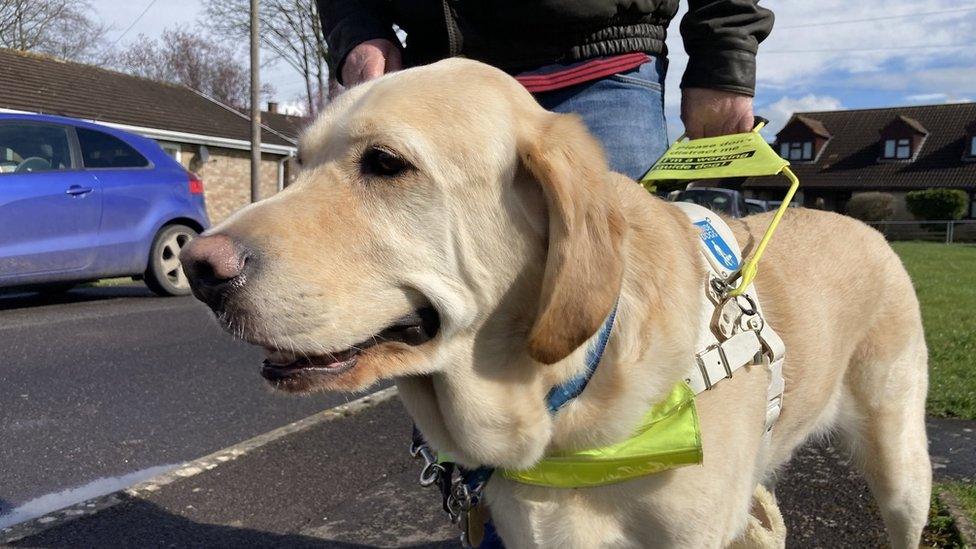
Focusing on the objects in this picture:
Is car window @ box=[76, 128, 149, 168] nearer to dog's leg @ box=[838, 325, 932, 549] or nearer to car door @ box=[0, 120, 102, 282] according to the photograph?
car door @ box=[0, 120, 102, 282]

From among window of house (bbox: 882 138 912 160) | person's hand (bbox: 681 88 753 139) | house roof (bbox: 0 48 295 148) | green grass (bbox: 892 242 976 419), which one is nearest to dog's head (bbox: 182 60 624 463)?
person's hand (bbox: 681 88 753 139)

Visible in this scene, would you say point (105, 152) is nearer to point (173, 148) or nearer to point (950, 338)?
point (950, 338)

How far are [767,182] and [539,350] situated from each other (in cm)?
3869

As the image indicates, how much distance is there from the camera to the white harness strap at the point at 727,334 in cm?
190

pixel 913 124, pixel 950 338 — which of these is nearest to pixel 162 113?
pixel 950 338

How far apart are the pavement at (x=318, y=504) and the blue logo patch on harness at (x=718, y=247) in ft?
5.01

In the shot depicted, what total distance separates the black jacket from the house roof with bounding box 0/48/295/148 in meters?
17.9

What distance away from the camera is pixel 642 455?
176 centimetres

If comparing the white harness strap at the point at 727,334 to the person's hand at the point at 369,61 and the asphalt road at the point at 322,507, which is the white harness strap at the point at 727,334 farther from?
the asphalt road at the point at 322,507

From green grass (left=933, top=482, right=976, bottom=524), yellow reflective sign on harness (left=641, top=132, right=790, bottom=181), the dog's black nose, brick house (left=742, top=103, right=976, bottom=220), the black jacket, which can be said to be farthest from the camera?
brick house (left=742, top=103, right=976, bottom=220)

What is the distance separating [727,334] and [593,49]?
1.02 m

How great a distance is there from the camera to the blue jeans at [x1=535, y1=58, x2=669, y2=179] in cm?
248

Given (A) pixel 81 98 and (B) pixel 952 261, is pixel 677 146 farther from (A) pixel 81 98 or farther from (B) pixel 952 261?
(A) pixel 81 98

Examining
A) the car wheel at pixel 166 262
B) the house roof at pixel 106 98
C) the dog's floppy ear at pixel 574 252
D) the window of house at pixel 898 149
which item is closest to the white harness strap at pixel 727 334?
the dog's floppy ear at pixel 574 252
